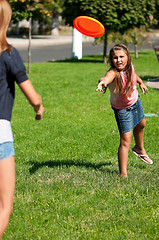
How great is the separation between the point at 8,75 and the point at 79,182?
6.72ft

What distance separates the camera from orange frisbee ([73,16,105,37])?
16.1 feet

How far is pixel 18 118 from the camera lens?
778 cm

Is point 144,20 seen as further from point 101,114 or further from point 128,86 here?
point 128,86

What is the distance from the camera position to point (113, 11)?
1766cm

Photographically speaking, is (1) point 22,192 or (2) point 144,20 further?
(2) point 144,20

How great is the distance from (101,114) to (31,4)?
7869mm

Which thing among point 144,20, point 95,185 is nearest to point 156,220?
point 95,185

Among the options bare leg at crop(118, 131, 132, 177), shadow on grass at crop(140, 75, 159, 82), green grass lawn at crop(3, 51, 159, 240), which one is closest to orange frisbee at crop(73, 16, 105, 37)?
bare leg at crop(118, 131, 132, 177)

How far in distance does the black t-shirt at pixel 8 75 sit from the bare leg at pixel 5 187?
0.29 m

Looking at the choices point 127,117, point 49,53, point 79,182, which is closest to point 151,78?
point 127,117

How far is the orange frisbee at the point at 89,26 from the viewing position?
4.90 meters

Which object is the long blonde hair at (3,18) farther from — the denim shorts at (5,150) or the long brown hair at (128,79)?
the long brown hair at (128,79)

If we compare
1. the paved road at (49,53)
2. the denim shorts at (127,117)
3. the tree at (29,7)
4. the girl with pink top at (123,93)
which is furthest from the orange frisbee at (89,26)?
the paved road at (49,53)

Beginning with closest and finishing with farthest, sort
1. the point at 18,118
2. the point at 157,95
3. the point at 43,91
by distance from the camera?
1. the point at 18,118
2. the point at 157,95
3. the point at 43,91
